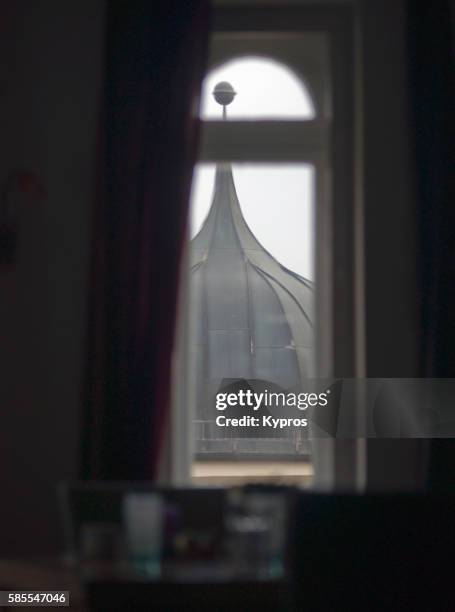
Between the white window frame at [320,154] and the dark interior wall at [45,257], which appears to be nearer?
the dark interior wall at [45,257]

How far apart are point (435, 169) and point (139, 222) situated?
1.07m

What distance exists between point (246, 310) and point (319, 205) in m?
0.49

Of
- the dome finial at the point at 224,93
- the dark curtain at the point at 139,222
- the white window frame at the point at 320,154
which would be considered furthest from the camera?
the dome finial at the point at 224,93

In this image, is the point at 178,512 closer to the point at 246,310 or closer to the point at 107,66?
the point at 246,310

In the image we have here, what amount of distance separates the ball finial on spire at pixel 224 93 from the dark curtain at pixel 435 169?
0.68m

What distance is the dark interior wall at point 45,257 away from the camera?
2.81 m

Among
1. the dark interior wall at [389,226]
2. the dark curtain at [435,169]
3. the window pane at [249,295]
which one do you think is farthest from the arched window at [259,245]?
the dark curtain at [435,169]

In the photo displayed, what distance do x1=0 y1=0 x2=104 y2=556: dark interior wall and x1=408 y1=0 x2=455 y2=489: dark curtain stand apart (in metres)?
1.16

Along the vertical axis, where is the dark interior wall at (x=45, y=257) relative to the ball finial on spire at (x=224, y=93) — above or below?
below


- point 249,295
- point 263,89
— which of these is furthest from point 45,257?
point 263,89

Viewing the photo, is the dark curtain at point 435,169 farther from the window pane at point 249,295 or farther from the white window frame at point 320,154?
the window pane at point 249,295

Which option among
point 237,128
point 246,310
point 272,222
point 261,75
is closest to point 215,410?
point 246,310

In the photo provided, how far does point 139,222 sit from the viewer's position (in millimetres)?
2828

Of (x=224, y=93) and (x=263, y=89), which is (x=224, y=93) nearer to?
(x=224, y=93)
